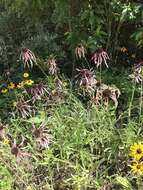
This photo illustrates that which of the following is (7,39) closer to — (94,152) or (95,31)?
(95,31)

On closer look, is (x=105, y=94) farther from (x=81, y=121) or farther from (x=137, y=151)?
(x=137, y=151)

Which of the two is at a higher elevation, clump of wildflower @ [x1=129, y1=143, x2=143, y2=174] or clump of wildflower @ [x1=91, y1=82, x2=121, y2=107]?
clump of wildflower @ [x1=91, y1=82, x2=121, y2=107]

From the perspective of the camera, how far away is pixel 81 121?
384 cm

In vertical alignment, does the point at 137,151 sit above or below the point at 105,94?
below

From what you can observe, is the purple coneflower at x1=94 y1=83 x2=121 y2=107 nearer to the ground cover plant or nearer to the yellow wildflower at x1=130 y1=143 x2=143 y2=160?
the ground cover plant

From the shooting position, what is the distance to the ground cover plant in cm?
362

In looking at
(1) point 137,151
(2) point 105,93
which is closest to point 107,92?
(2) point 105,93

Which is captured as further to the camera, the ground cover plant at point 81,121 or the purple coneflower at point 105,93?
the purple coneflower at point 105,93

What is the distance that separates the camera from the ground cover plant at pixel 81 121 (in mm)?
3623

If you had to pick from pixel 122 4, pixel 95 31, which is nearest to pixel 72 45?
Answer: pixel 95 31

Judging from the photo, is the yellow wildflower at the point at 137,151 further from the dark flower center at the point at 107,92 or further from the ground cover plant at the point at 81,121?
the dark flower center at the point at 107,92

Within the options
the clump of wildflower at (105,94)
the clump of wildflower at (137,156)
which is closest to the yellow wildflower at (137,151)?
the clump of wildflower at (137,156)

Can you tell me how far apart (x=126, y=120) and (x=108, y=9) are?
1.33 metres

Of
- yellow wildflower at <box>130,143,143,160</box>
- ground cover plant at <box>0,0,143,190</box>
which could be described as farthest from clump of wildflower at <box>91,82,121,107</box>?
yellow wildflower at <box>130,143,143,160</box>
